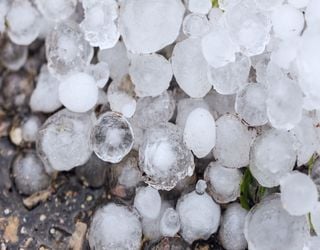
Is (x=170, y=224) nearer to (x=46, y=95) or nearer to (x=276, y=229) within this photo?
(x=276, y=229)

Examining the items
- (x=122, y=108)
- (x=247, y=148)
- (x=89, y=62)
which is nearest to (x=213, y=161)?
(x=247, y=148)

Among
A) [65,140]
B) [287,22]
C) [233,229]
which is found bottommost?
[233,229]

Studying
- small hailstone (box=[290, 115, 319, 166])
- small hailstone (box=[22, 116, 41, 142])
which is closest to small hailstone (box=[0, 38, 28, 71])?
small hailstone (box=[22, 116, 41, 142])

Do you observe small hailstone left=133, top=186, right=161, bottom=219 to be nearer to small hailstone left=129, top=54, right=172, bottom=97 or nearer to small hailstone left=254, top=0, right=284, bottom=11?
small hailstone left=129, top=54, right=172, bottom=97

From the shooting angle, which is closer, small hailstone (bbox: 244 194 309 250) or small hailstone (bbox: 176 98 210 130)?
small hailstone (bbox: 244 194 309 250)

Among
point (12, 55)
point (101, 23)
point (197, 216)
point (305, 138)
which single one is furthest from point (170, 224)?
point (12, 55)

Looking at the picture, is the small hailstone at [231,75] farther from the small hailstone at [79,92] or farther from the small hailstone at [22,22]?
the small hailstone at [22,22]

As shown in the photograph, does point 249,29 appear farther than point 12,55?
No
